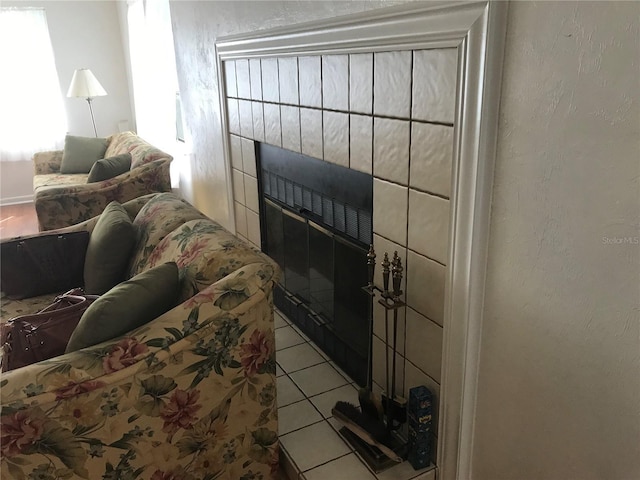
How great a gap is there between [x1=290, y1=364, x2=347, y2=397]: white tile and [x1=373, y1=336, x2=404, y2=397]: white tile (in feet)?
0.83

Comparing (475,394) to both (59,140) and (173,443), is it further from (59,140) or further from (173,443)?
(59,140)

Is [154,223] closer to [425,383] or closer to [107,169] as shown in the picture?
[425,383]

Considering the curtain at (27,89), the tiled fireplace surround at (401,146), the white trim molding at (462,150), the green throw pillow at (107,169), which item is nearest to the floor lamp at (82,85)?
the curtain at (27,89)

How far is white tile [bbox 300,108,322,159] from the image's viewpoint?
1925 millimetres

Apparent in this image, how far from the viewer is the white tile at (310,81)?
1.87 m

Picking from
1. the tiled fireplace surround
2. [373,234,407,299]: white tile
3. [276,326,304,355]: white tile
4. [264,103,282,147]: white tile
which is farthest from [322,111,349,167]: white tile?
[276,326,304,355]: white tile

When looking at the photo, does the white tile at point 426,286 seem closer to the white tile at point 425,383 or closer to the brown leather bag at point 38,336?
the white tile at point 425,383

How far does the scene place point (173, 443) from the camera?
141cm

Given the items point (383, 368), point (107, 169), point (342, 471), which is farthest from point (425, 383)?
point (107, 169)

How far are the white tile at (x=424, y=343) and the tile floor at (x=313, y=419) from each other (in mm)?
316

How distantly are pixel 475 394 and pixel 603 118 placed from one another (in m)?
0.78

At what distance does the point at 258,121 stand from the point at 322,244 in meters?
0.71

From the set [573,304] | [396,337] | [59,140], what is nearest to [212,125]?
[396,337]

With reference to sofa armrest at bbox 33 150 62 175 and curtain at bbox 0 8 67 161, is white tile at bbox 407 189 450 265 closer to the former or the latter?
sofa armrest at bbox 33 150 62 175
